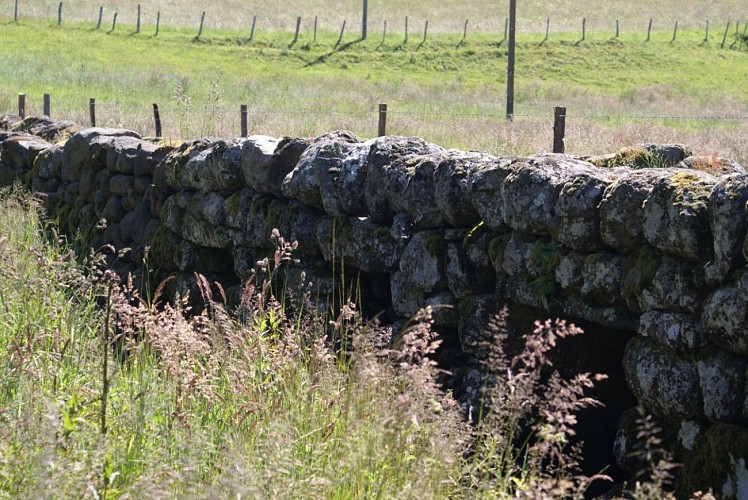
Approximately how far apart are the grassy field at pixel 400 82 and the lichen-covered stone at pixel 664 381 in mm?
10073

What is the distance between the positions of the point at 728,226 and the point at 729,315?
0.40m

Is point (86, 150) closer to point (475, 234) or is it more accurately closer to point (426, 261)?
point (426, 261)

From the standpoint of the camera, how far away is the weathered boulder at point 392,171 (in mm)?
6426

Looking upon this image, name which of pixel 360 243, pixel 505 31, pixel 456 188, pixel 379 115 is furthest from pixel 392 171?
pixel 505 31

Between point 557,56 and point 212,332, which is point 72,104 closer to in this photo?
point 212,332

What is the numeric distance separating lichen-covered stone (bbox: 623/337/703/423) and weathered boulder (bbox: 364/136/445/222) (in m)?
2.08

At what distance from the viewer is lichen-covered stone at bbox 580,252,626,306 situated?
4.95 meters

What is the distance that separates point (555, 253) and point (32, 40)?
41492mm

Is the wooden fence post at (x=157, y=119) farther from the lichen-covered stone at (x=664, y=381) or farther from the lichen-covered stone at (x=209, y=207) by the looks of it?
the lichen-covered stone at (x=664, y=381)

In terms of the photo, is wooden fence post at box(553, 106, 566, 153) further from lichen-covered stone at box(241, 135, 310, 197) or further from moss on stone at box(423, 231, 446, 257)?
moss on stone at box(423, 231, 446, 257)

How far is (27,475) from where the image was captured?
3715 mm

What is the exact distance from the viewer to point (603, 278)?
16.4 feet

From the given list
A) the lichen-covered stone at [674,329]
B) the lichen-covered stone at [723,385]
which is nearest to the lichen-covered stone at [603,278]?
the lichen-covered stone at [674,329]

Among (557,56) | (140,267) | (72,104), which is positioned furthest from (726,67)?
(140,267)
